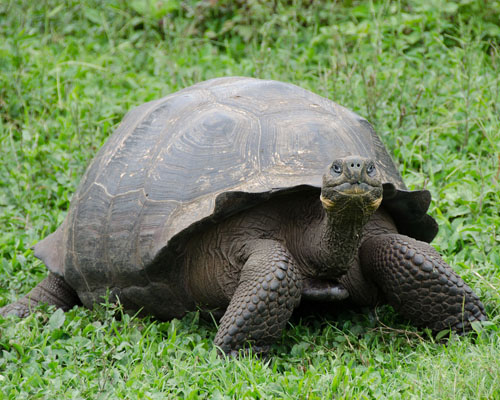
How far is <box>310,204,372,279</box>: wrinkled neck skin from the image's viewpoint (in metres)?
3.23

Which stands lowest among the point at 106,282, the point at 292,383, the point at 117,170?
the point at 106,282

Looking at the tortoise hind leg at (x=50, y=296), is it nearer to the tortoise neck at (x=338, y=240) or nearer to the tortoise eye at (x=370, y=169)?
the tortoise neck at (x=338, y=240)

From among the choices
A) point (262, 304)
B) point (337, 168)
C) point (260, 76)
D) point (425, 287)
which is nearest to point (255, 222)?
point (262, 304)

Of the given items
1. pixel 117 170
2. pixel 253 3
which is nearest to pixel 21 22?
pixel 253 3

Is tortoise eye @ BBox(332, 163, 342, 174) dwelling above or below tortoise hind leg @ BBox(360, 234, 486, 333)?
above

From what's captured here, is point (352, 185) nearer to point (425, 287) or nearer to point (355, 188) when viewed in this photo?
point (355, 188)

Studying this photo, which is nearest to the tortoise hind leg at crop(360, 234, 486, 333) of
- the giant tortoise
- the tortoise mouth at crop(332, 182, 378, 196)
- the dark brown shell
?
the giant tortoise

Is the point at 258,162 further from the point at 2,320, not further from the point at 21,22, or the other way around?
the point at 21,22

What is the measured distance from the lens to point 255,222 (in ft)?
11.8

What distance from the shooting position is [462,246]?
458cm

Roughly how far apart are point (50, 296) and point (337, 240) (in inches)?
77.2

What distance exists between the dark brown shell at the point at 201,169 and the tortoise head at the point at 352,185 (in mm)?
294

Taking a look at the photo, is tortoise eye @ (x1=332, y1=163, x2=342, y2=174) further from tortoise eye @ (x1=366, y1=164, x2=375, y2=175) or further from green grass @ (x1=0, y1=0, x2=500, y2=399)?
green grass @ (x1=0, y1=0, x2=500, y2=399)

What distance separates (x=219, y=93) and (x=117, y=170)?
2.31 ft
